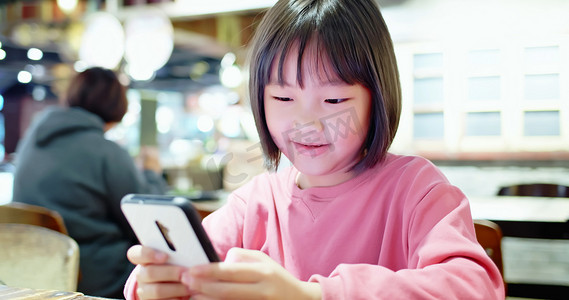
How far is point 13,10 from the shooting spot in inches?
226

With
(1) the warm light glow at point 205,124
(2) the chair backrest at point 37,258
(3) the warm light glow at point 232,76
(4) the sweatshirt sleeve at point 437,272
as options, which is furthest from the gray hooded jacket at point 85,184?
(1) the warm light glow at point 205,124

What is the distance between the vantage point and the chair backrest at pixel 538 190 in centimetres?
274

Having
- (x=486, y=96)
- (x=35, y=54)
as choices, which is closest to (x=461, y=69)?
(x=486, y=96)

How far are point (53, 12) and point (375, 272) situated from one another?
5603 mm

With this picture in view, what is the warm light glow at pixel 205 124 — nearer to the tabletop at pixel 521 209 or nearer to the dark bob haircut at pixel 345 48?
the tabletop at pixel 521 209

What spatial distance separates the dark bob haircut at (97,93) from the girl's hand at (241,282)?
2083 mm

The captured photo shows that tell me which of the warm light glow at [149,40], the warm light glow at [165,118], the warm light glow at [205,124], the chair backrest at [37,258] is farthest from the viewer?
the warm light glow at [205,124]

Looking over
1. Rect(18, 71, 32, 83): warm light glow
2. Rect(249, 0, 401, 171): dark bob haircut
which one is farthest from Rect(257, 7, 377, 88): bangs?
Rect(18, 71, 32, 83): warm light glow

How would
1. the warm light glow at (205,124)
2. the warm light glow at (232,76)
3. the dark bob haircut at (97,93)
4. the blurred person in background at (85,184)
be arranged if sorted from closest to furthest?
the blurred person in background at (85,184), the dark bob haircut at (97,93), the warm light glow at (232,76), the warm light glow at (205,124)

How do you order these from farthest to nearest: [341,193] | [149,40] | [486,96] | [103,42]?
[486,96]
[103,42]
[149,40]
[341,193]

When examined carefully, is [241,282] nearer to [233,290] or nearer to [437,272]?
[233,290]

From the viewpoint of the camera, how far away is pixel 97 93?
2426 mm

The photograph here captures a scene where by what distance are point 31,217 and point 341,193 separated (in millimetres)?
1222

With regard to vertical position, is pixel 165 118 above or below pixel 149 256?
below
